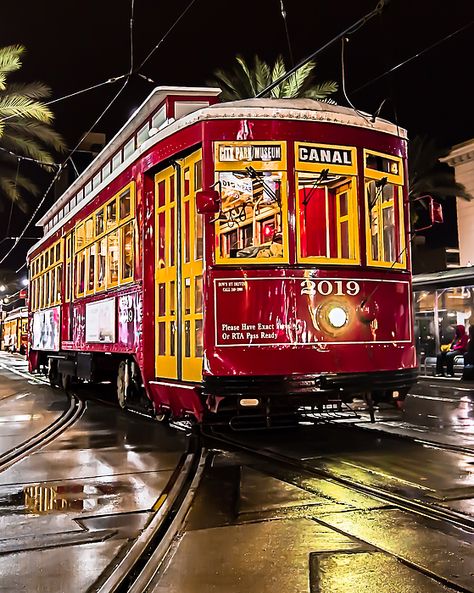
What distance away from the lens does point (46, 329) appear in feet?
55.0

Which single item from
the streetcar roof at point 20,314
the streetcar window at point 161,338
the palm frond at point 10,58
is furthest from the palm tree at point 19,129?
the streetcar roof at point 20,314

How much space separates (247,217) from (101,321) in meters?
4.22

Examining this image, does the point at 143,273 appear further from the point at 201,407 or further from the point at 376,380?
the point at 376,380

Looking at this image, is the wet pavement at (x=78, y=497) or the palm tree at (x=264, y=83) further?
the palm tree at (x=264, y=83)

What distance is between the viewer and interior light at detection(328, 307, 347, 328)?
7750 millimetres

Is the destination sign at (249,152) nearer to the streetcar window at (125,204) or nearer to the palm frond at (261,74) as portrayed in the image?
the streetcar window at (125,204)

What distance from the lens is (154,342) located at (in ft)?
29.4

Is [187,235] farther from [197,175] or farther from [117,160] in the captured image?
[117,160]

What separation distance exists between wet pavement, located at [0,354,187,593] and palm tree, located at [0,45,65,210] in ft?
27.2

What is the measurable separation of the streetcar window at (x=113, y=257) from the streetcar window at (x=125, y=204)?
42 cm

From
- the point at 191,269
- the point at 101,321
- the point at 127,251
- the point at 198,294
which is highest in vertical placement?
the point at 127,251

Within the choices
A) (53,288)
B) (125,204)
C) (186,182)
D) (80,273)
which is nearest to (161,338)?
(186,182)

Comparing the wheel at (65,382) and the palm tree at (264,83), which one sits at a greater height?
the palm tree at (264,83)

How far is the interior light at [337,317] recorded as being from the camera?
7.75 metres
